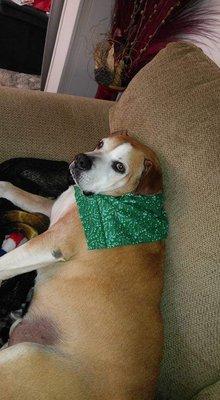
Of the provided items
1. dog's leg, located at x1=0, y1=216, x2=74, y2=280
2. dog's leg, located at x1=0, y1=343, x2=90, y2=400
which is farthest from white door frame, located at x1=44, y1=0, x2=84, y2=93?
dog's leg, located at x1=0, y1=343, x2=90, y2=400

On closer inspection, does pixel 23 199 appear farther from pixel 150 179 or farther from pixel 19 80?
pixel 19 80

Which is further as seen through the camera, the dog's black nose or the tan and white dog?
the dog's black nose

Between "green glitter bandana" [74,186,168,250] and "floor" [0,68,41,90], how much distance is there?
9.11 feet

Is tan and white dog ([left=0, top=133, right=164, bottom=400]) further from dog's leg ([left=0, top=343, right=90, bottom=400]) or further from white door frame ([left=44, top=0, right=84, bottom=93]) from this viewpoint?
white door frame ([left=44, top=0, right=84, bottom=93])

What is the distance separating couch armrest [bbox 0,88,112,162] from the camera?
207cm

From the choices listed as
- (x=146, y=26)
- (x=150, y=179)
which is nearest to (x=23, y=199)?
(x=150, y=179)

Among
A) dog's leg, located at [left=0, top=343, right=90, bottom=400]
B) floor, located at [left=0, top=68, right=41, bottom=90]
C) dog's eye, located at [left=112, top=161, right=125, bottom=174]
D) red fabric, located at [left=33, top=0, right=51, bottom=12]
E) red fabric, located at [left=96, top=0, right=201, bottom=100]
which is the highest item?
red fabric, located at [left=96, top=0, right=201, bottom=100]

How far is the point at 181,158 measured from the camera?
170 cm

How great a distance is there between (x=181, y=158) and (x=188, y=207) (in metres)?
0.20

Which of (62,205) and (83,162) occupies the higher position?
(83,162)

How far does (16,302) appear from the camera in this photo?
1.80 meters

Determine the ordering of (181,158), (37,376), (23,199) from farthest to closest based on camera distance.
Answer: (23,199), (181,158), (37,376)

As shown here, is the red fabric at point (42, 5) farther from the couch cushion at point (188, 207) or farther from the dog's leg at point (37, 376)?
the dog's leg at point (37, 376)

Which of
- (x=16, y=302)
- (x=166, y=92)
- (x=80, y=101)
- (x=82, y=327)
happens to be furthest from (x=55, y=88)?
(x=82, y=327)
